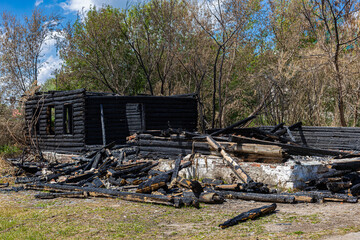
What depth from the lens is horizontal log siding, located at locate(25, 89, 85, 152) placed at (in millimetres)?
17234

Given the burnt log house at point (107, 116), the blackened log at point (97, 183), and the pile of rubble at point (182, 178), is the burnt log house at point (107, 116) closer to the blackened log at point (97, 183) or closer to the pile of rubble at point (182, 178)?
the pile of rubble at point (182, 178)

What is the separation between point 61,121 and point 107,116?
287 centimetres

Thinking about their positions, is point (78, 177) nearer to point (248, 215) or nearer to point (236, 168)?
point (236, 168)

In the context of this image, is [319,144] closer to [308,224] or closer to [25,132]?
[308,224]

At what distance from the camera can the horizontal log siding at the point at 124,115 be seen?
682 inches

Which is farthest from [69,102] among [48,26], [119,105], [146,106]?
[48,26]

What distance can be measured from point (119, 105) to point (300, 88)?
1027 centimetres

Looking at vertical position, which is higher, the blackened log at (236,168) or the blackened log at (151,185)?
the blackened log at (236,168)

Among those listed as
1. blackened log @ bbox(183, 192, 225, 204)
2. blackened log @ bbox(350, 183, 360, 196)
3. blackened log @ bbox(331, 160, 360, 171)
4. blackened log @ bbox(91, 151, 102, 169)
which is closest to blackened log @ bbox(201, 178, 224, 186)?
blackened log @ bbox(183, 192, 225, 204)

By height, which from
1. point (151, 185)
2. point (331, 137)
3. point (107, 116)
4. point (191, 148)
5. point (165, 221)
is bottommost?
point (165, 221)

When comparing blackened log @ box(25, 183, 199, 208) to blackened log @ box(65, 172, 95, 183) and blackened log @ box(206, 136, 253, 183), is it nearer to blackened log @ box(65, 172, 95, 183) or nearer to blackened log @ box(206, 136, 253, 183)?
blackened log @ box(65, 172, 95, 183)

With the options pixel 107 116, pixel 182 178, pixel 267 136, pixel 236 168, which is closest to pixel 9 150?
pixel 107 116

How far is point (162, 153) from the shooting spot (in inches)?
469

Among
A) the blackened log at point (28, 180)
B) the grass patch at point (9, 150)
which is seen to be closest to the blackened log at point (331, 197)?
the blackened log at point (28, 180)
